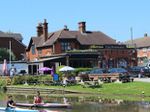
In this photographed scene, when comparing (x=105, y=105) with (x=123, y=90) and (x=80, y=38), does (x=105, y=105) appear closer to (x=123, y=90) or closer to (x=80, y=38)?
(x=123, y=90)

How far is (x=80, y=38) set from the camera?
91875 mm

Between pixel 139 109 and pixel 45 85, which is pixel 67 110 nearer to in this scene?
pixel 139 109

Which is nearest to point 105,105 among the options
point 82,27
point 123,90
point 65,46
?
point 123,90

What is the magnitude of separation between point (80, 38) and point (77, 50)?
9358mm

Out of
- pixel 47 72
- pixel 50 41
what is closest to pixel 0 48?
pixel 50 41

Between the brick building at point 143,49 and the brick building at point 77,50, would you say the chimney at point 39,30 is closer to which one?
the brick building at point 77,50

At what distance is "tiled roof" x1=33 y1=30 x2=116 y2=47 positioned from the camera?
89.8m

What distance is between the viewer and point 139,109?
3569 centimetres

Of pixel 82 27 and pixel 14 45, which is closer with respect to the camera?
pixel 82 27

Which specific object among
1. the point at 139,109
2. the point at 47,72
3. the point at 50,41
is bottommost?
the point at 139,109

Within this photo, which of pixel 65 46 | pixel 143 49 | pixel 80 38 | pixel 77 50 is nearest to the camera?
pixel 77 50

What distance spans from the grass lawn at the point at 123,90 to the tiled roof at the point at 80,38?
3571 centimetres

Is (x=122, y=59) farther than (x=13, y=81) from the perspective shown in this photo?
Yes

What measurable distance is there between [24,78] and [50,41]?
26665 millimetres
